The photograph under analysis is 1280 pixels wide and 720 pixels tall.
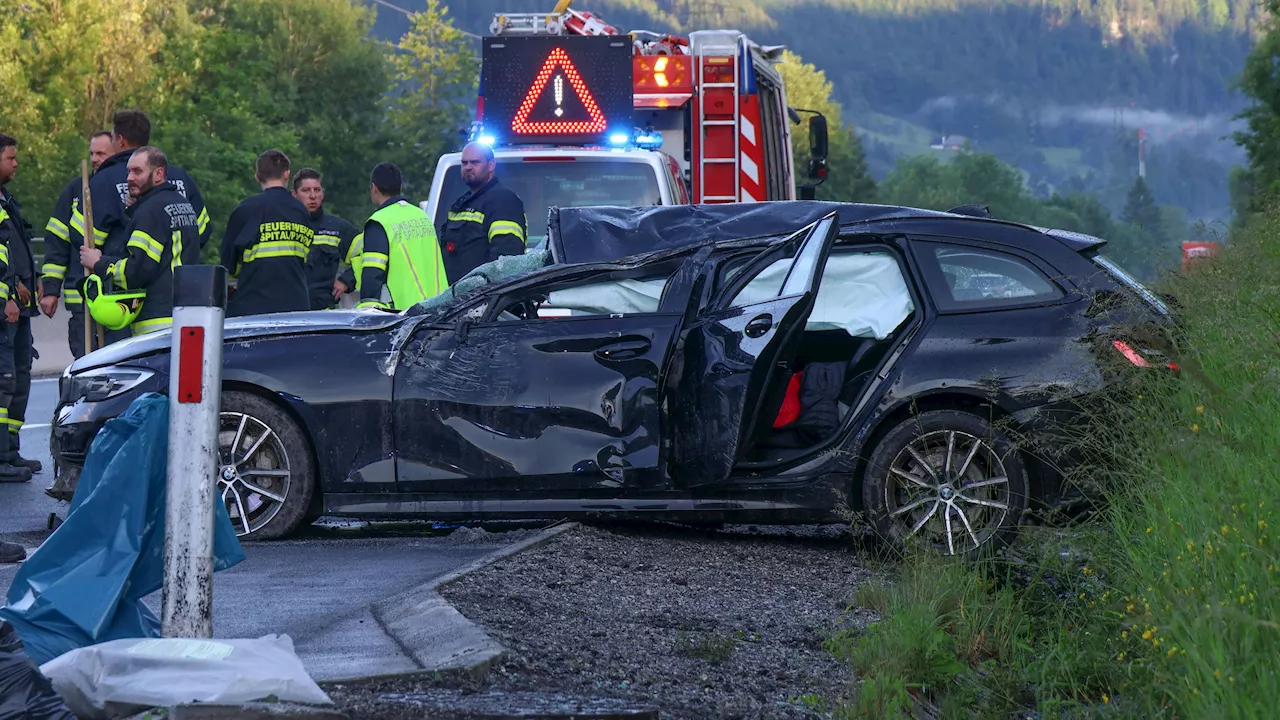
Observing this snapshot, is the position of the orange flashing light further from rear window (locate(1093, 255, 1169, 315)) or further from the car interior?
rear window (locate(1093, 255, 1169, 315))

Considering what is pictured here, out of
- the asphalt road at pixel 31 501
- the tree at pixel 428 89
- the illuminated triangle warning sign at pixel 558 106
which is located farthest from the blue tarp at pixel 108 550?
the tree at pixel 428 89

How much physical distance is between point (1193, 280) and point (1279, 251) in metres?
0.96

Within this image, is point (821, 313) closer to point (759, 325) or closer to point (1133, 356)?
point (759, 325)

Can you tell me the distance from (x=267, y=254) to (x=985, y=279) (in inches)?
183

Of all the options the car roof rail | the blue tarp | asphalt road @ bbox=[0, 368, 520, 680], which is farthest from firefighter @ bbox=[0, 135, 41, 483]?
the blue tarp

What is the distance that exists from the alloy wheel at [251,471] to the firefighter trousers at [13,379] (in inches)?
110

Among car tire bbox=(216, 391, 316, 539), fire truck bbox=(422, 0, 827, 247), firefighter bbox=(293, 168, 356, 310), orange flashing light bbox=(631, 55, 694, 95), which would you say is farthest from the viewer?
orange flashing light bbox=(631, 55, 694, 95)

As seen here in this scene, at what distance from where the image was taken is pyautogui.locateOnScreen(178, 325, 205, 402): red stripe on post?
474 centimetres

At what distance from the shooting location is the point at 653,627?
5.75 m

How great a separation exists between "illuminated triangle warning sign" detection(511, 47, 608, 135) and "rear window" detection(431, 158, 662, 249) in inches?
31.1

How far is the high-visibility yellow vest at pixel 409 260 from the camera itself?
10.4m

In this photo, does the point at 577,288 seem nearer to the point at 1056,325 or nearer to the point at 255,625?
the point at 1056,325

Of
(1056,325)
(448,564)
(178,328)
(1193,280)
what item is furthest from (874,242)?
(178,328)

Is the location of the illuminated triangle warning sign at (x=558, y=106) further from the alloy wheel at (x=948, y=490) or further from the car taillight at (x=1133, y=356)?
the car taillight at (x=1133, y=356)
